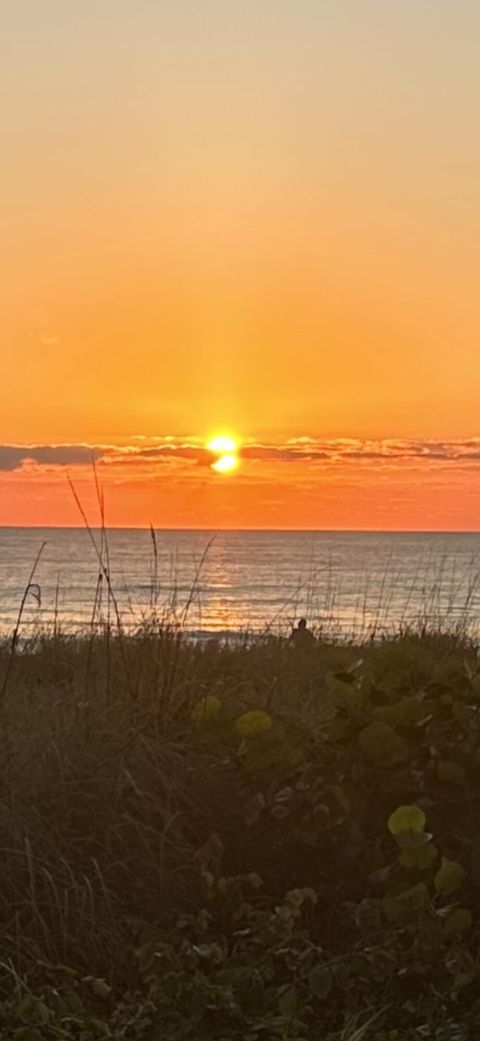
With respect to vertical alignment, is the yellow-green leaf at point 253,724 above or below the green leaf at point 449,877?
above

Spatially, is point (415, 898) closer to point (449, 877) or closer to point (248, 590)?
point (449, 877)

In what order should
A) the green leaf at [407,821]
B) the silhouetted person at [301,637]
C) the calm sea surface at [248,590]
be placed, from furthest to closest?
the calm sea surface at [248,590] → the silhouetted person at [301,637] → the green leaf at [407,821]

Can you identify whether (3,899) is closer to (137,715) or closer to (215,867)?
(215,867)

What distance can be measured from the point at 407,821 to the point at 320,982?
932 mm

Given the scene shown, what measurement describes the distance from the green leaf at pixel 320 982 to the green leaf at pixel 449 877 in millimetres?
769

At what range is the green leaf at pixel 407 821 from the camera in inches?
203

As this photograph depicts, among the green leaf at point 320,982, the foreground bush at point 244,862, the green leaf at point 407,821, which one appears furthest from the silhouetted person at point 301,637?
the green leaf at point 320,982

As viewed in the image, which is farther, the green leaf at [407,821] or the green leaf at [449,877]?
the green leaf at [407,821]

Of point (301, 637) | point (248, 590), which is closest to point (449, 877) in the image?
point (301, 637)

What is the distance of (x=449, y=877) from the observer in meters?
5.04

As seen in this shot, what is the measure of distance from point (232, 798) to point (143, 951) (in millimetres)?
1221

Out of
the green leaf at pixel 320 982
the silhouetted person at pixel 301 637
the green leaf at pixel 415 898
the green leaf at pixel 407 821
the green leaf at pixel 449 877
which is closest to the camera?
the green leaf at pixel 320 982

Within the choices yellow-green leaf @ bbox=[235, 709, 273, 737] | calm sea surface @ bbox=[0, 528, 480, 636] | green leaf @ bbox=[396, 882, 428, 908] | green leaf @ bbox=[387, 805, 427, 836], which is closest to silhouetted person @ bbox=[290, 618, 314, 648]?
calm sea surface @ bbox=[0, 528, 480, 636]

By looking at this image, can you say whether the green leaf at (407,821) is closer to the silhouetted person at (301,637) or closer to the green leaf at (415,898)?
the green leaf at (415,898)
